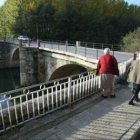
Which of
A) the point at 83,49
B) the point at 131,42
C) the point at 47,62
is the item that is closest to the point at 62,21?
the point at 47,62

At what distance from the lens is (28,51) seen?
37.2m

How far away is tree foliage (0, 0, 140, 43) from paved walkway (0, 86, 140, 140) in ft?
158

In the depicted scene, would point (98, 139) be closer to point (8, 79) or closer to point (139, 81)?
point (139, 81)

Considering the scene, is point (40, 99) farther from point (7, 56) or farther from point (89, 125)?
point (7, 56)

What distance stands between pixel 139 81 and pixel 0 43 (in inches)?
1921

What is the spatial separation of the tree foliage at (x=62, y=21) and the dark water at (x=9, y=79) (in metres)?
7.45

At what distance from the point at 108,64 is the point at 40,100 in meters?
2.85

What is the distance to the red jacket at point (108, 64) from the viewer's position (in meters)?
9.83

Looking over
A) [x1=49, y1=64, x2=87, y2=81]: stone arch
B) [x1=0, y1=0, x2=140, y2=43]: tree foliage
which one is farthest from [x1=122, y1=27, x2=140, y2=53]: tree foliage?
[x1=0, y1=0, x2=140, y2=43]: tree foliage

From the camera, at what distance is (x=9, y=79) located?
46250 mm

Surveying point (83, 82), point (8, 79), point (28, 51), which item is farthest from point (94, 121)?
point (8, 79)

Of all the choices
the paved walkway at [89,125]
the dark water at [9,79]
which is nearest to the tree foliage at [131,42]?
the dark water at [9,79]

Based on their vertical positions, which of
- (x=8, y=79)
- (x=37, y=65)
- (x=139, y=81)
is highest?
(x=139, y=81)

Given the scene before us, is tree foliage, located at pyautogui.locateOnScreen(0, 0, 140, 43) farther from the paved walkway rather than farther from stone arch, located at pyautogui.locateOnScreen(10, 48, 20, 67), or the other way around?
the paved walkway
